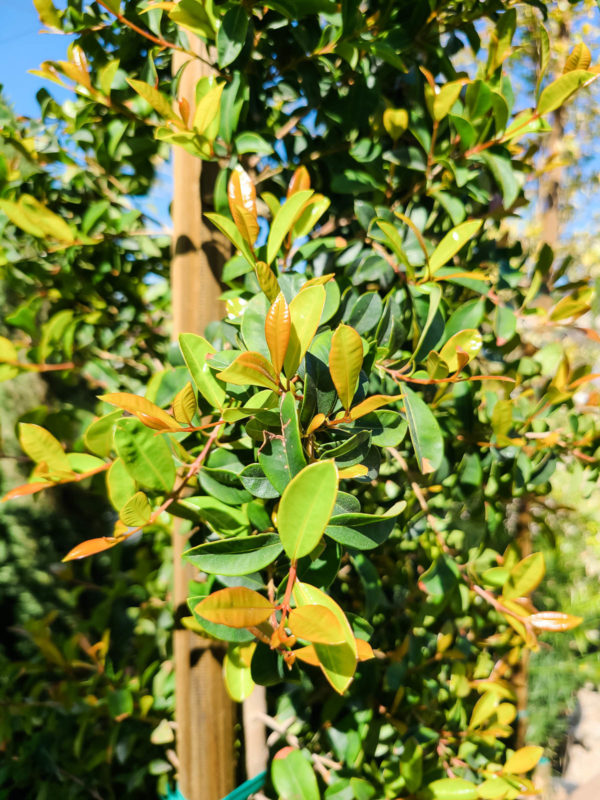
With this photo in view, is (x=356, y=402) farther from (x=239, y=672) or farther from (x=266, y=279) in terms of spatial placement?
(x=239, y=672)

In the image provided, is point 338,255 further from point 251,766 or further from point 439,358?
point 251,766

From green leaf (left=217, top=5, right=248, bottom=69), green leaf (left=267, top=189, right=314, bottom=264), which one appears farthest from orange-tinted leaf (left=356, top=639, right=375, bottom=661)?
green leaf (left=217, top=5, right=248, bottom=69)

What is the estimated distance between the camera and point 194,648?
71 cm

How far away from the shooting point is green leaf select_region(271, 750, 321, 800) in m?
0.65

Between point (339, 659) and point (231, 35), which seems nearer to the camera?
point (339, 659)

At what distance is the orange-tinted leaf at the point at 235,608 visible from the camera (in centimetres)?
33

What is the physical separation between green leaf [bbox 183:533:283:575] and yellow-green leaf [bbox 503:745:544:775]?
52 centimetres

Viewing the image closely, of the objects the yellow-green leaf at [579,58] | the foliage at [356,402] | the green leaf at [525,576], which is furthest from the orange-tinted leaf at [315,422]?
the yellow-green leaf at [579,58]

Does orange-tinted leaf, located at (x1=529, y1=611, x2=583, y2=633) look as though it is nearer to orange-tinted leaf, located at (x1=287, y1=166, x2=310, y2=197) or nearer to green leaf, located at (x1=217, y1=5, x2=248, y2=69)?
orange-tinted leaf, located at (x1=287, y1=166, x2=310, y2=197)

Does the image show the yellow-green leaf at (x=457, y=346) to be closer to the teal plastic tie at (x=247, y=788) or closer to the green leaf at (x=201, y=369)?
the green leaf at (x=201, y=369)

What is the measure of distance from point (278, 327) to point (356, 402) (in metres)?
0.12

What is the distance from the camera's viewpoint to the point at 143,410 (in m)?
0.43

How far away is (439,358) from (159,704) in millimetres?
709

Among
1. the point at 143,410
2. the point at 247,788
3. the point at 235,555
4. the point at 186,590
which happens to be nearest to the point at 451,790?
the point at 247,788
